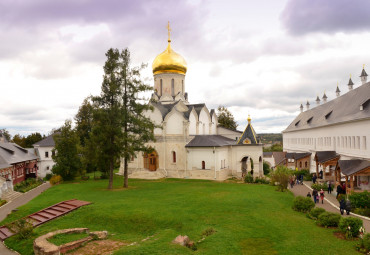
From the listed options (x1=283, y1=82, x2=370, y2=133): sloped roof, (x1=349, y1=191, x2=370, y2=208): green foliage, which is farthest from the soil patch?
(x1=283, y1=82, x2=370, y2=133): sloped roof

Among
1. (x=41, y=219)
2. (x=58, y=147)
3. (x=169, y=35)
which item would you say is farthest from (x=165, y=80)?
(x=41, y=219)

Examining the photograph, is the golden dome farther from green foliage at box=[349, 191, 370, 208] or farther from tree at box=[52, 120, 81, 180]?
green foliage at box=[349, 191, 370, 208]

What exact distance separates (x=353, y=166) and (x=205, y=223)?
15229 mm

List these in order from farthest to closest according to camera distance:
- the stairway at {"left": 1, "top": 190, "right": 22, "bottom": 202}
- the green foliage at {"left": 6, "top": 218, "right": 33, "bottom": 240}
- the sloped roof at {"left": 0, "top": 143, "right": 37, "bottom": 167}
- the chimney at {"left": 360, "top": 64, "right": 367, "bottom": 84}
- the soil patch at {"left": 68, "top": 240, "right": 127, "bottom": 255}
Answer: the chimney at {"left": 360, "top": 64, "right": 367, "bottom": 84} → the sloped roof at {"left": 0, "top": 143, "right": 37, "bottom": 167} → the stairway at {"left": 1, "top": 190, "right": 22, "bottom": 202} → the green foliage at {"left": 6, "top": 218, "right": 33, "bottom": 240} → the soil patch at {"left": 68, "top": 240, "right": 127, "bottom": 255}

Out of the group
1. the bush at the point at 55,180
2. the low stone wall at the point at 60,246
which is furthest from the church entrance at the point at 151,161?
the low stone wall at the point at 60,246

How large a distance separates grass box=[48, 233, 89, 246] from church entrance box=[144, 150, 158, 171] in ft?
75.6

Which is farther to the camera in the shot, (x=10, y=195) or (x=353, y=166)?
(x=10, y=195)

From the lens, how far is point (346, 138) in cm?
2762

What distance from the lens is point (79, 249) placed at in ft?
39.5

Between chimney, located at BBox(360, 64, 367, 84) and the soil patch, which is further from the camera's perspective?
chimney, located at BBox(360, 64, 367, 84)

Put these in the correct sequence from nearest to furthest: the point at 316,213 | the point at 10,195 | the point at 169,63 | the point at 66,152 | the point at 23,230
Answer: the point at 23,230 → the point at 316,213 → the point at 10,195 → the point at 66,152 → the point at 169,63

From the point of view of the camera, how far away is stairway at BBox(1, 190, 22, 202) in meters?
24.5

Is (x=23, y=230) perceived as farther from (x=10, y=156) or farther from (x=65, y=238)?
(x=10, y=156)

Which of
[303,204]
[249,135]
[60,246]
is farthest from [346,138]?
[60,246]
